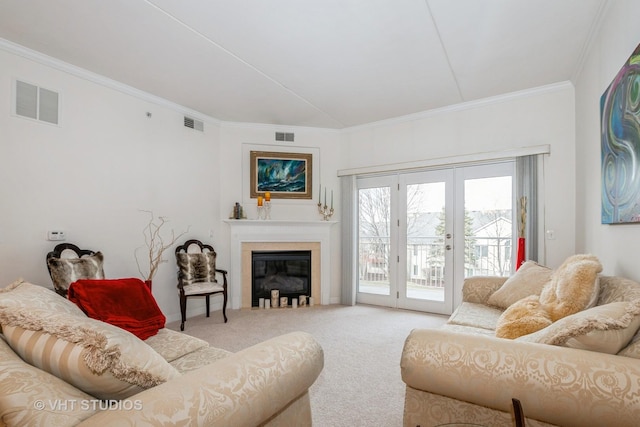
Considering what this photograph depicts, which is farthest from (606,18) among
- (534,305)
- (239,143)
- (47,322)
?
(239,143)

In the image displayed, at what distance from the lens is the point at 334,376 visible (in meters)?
2.58

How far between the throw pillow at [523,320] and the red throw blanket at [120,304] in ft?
7.16

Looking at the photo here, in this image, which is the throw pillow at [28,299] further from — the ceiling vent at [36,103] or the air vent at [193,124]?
the air vent at [193,124]

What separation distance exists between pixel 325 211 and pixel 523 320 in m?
3.49

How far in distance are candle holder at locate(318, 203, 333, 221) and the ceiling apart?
1.66m

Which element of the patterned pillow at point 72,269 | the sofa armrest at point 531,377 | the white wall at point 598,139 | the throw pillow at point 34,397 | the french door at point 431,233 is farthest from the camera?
the french door at point 431,233

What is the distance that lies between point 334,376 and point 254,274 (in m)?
2.54

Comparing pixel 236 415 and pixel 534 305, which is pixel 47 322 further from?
pixel 534 305

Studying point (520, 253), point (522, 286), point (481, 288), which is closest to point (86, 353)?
point (522, 286)

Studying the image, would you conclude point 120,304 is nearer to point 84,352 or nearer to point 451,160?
point 84,352

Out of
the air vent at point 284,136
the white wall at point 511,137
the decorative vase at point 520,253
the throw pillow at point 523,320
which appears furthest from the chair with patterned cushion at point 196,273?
the decorative vase at point 520,253

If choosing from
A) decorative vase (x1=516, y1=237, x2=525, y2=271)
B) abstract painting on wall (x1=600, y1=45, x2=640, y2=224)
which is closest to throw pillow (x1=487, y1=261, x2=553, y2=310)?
abstract painting on wall (x1=600, y1=45, x2=640, y2=224)

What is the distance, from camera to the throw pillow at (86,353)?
2.97ft

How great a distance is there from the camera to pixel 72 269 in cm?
285
